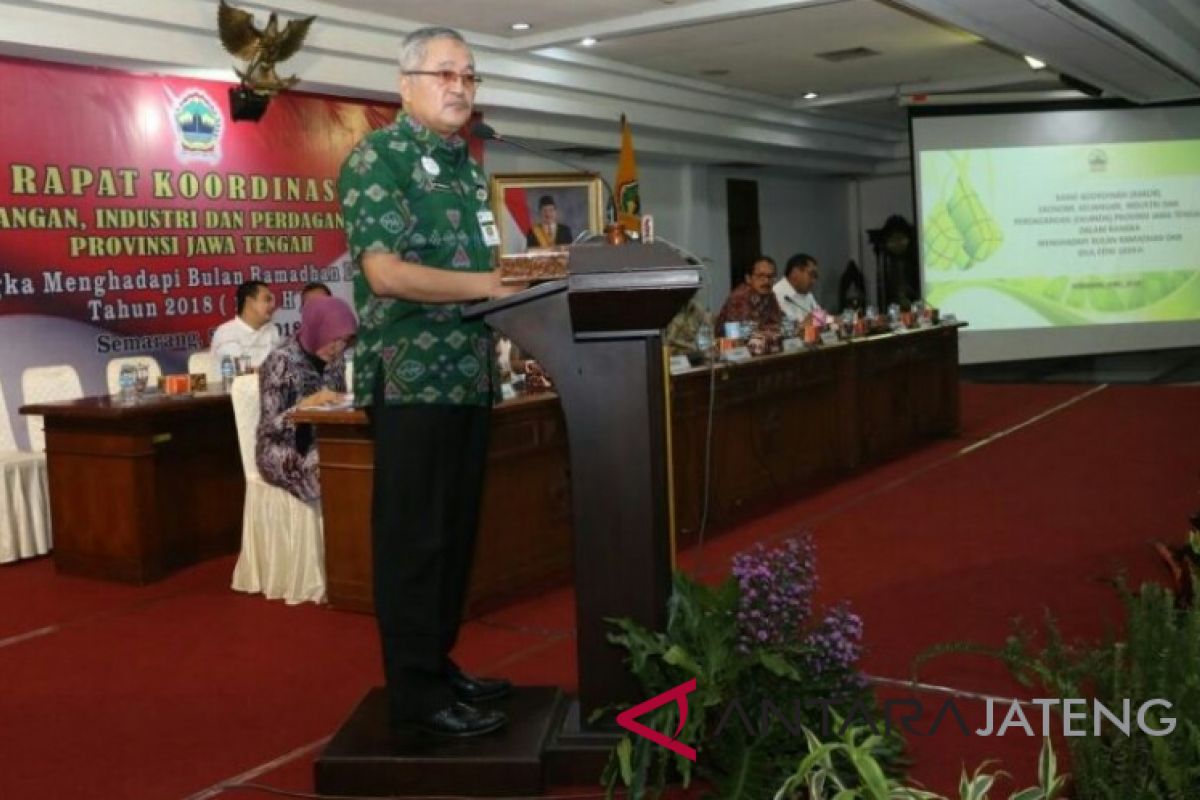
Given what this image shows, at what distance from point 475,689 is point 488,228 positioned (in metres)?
0.98

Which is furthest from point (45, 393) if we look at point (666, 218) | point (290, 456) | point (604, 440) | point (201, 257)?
point (666, 218)

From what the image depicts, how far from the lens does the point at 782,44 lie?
916 centimetres

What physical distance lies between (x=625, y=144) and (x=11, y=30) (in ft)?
14.1

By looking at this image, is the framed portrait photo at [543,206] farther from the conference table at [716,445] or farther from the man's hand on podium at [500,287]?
the man's hand on podium at [500,287]

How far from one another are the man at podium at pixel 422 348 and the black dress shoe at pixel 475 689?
0.15 metres

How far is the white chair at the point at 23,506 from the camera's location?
209 inches

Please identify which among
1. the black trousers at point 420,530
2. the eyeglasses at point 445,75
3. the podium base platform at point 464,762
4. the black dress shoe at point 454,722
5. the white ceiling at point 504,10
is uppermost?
the white ceiling at point 504,10

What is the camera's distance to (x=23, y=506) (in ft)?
17.7

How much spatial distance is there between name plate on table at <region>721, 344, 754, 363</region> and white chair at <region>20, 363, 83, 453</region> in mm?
3020

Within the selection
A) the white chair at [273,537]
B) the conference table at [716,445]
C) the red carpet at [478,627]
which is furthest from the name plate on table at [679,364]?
the white chair at [273,537]

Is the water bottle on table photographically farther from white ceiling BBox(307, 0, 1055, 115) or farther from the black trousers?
the black trousers

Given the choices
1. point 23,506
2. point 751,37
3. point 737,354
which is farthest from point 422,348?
point 751,37

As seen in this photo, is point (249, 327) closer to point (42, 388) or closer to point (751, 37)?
point (42, 388)

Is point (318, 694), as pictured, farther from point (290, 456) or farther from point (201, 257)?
point (201, 257)
